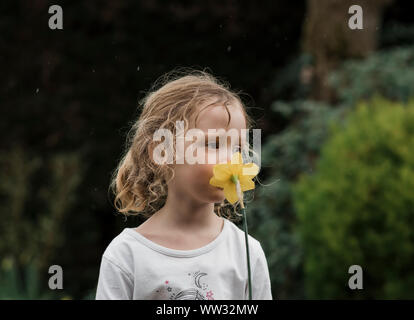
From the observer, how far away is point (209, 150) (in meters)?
1.35

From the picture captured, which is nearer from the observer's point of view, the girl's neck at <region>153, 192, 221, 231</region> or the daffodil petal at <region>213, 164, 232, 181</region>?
the daffodil petal at <region>213, 164, 232, 181</region>

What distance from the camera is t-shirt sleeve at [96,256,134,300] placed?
135 cm

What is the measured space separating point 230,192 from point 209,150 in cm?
19

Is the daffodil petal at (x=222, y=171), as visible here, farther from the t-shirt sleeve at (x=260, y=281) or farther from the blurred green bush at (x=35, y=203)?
the blurred green bush at (x=35, y=203)

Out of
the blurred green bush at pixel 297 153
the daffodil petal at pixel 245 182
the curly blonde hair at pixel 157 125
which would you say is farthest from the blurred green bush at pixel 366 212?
the daffodil petal at pixel 245 182

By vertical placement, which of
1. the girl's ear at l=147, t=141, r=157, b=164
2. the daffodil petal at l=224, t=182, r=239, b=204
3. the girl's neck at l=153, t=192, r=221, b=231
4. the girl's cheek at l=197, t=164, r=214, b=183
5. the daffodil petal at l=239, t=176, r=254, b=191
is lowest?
the girl's neck at l=153, t=192, r=221, b=231

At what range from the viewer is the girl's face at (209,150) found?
4.43 ft

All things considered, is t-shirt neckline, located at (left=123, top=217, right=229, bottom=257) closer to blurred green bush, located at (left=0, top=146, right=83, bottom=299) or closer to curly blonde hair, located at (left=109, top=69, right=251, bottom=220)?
curly blonde hair, located at (left=109, top=69, right=251, bottom=220)

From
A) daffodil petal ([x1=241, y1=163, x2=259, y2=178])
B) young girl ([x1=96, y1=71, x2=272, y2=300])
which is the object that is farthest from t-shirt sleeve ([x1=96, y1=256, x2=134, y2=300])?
daffodil petal ([x1=241, y1=163, x2=259, y2=178])

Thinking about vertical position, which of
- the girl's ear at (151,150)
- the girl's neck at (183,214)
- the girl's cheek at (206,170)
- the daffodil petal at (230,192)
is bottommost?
the girl's neck at (183,214)

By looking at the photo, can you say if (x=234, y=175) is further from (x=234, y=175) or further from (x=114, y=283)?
(x=114, y=283)
